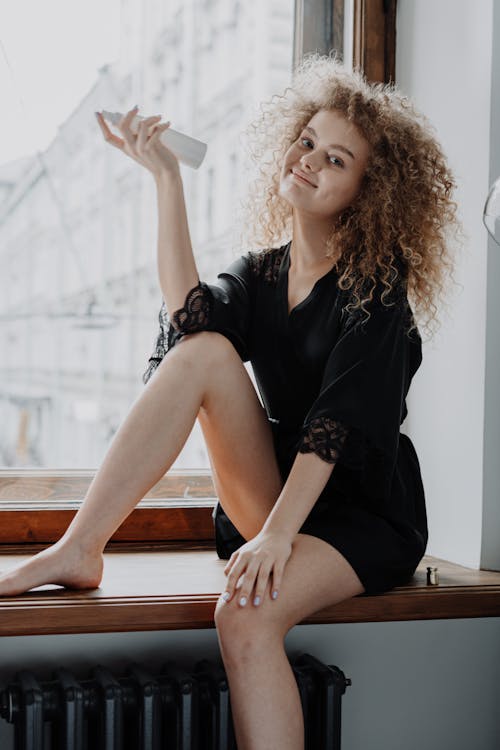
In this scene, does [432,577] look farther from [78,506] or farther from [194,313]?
[78,506]

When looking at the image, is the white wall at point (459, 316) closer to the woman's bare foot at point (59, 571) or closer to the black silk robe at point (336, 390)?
the black silk robe at point (336, 390)

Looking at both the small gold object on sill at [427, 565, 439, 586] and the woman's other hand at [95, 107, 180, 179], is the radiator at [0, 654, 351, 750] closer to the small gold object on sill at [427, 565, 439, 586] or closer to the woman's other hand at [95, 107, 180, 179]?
the small gold object on sill at [427, 565, 439, 586]

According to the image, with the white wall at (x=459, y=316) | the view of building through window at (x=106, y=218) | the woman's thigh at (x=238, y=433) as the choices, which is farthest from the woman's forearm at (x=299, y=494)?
the view of building through window at (x=106, y=218)

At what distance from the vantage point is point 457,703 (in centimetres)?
163

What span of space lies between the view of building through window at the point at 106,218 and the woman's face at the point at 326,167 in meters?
0.36

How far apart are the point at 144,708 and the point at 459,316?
3.09ft

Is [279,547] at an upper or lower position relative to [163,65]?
lower

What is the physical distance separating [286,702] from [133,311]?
915mm

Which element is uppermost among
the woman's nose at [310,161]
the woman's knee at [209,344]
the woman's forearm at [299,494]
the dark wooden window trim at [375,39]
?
the dark wooden window trim at [375,39]

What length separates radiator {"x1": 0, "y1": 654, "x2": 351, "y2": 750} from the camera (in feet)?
4.20

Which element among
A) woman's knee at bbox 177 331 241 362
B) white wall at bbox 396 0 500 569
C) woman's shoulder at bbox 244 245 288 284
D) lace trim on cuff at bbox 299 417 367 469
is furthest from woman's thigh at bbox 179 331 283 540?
white wall at bbox 396 0 500 569

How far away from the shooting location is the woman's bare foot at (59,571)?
4.54ft

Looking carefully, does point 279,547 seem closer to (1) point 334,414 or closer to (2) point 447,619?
(1) point 334,414

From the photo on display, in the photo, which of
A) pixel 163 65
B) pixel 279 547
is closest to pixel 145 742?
pixel 279 547
